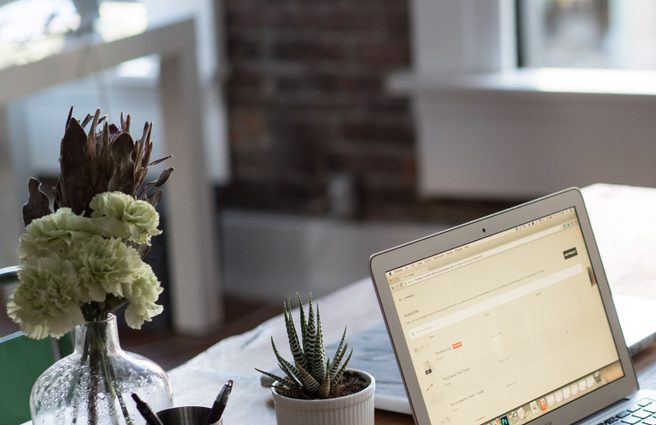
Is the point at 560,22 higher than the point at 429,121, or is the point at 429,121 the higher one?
the point at 560,22

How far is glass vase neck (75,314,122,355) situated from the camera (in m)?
1.14

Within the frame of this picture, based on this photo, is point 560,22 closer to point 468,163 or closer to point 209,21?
point 468,163

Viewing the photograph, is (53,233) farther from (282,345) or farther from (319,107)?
(319,107)

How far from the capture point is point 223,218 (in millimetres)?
4230

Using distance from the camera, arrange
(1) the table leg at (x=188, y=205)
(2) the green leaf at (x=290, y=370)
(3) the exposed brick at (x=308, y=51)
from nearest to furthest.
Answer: (2) the green leaf at (x=290, y=370), (1) the table leg at (x=188, y=205), (3) the exposed brick at (x=308, y=51)

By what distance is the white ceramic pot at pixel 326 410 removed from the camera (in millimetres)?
1147

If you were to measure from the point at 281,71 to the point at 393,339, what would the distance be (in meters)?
2.91

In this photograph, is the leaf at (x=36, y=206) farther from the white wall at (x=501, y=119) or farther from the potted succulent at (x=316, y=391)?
the white wall at (x=501, y=119)

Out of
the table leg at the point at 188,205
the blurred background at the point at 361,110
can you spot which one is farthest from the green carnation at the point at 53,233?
the table leg at the point at 188,205

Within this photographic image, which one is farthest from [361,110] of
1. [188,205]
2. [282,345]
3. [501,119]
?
[282,345]

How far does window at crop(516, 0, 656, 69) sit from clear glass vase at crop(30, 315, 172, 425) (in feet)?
8.71

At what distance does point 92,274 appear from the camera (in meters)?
1.08

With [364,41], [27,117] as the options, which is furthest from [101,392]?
[27,117]

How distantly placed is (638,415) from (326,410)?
422 mm
